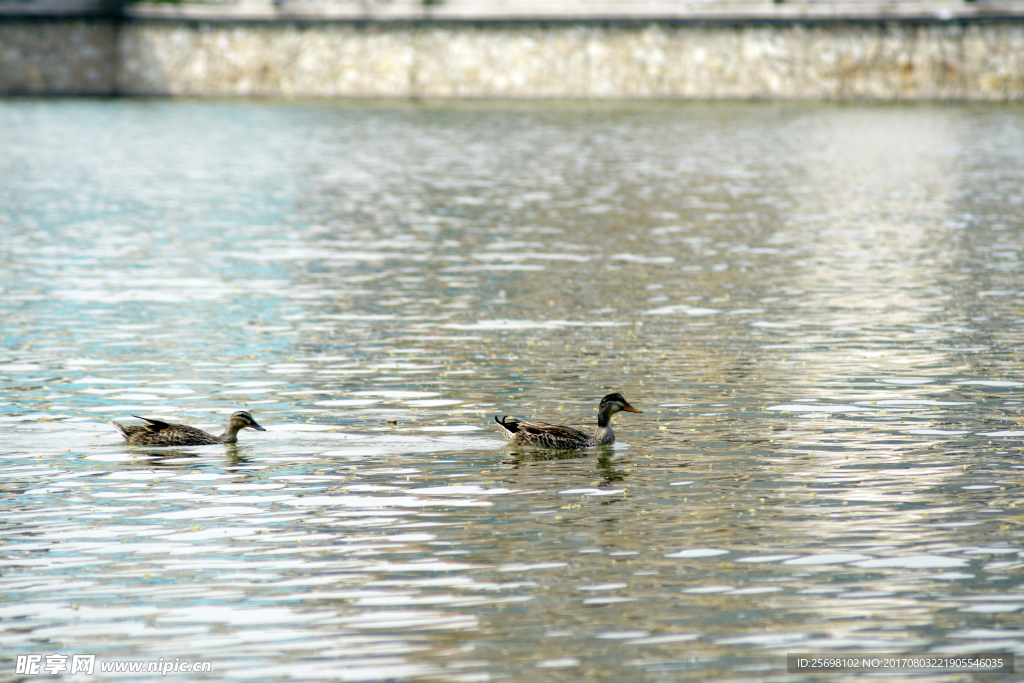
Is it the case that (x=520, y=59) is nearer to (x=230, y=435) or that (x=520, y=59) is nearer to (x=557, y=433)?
(x=230, y=435)

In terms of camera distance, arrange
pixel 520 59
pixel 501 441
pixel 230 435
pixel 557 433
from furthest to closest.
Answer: pixel 520 59 → pixel 501 441 → pixel 230 435 → pixel 557 433

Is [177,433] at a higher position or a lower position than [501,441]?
higher

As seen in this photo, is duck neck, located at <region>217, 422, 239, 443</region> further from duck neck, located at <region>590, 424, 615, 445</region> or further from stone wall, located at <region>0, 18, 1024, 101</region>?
stone wall, located at <region>0, 18, 1024, 101</region>

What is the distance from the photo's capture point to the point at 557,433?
11219 mm

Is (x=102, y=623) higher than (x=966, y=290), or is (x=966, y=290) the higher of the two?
(x=966, y=290)

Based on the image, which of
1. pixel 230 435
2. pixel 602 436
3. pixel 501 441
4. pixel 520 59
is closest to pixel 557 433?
pixel 602 436

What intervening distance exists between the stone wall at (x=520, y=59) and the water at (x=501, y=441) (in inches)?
974

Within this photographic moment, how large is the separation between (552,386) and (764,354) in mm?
2528

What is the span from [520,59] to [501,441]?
4822cm

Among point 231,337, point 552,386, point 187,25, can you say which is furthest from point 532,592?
point 187,25

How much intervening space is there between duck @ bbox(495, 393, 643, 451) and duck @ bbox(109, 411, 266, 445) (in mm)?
1861

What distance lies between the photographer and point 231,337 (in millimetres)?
16234

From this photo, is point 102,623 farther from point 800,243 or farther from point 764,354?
point 800,243

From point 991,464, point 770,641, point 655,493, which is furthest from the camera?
point 991,464
